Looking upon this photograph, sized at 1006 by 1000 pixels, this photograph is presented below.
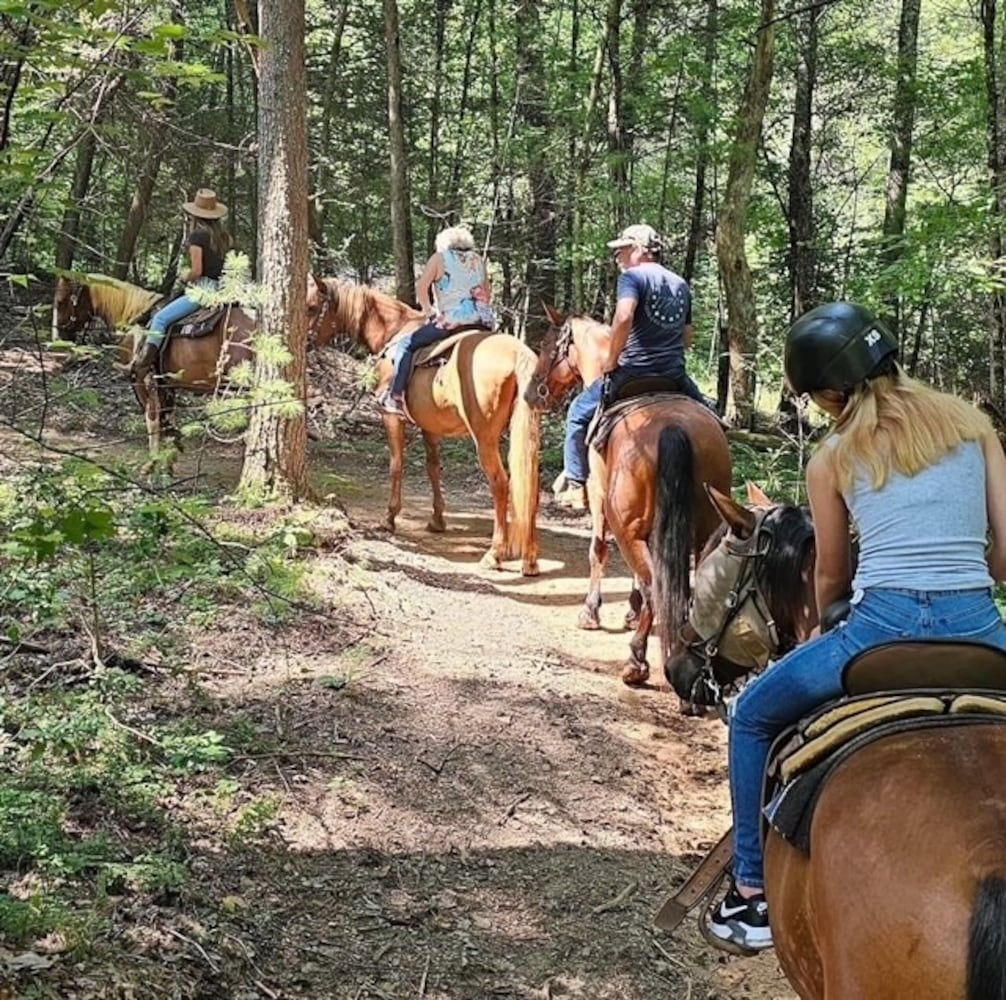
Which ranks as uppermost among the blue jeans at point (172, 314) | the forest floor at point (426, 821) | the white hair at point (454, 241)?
the white hair at point (454, 241)

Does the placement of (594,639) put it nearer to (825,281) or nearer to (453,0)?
(825,281)

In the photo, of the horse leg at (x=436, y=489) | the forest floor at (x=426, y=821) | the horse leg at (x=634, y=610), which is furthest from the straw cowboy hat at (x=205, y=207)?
the horse leg at (x=634, y=610)

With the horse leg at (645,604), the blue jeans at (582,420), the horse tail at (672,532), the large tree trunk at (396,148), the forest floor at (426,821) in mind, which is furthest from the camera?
the large tree trunk at (396,148)

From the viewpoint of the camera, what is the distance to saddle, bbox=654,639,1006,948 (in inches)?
93.6

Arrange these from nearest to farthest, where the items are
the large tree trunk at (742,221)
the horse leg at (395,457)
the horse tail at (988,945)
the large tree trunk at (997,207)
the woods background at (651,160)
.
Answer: the horse tail at (988,945)
the horse leg at (395,457)
the large tree trunk at (997,207)
the large tree trunk at (742,221)
the woods background at (651,160)

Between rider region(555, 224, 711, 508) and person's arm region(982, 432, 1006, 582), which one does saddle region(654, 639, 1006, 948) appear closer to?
person's arm region(982, 432, 1006, 582)

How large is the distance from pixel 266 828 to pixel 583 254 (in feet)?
43.0

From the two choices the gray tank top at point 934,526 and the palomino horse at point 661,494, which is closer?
the gray tank top at point 934,526

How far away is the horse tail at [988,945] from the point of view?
1879 millimetres

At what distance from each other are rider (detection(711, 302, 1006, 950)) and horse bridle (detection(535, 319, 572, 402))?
5.60 m

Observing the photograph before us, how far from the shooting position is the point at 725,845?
3.29m

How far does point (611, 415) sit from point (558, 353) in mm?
1544

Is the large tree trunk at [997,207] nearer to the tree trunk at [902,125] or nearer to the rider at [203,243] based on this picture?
the tree trunk at [902,125]

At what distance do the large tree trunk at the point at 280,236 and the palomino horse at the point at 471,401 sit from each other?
1.73m
